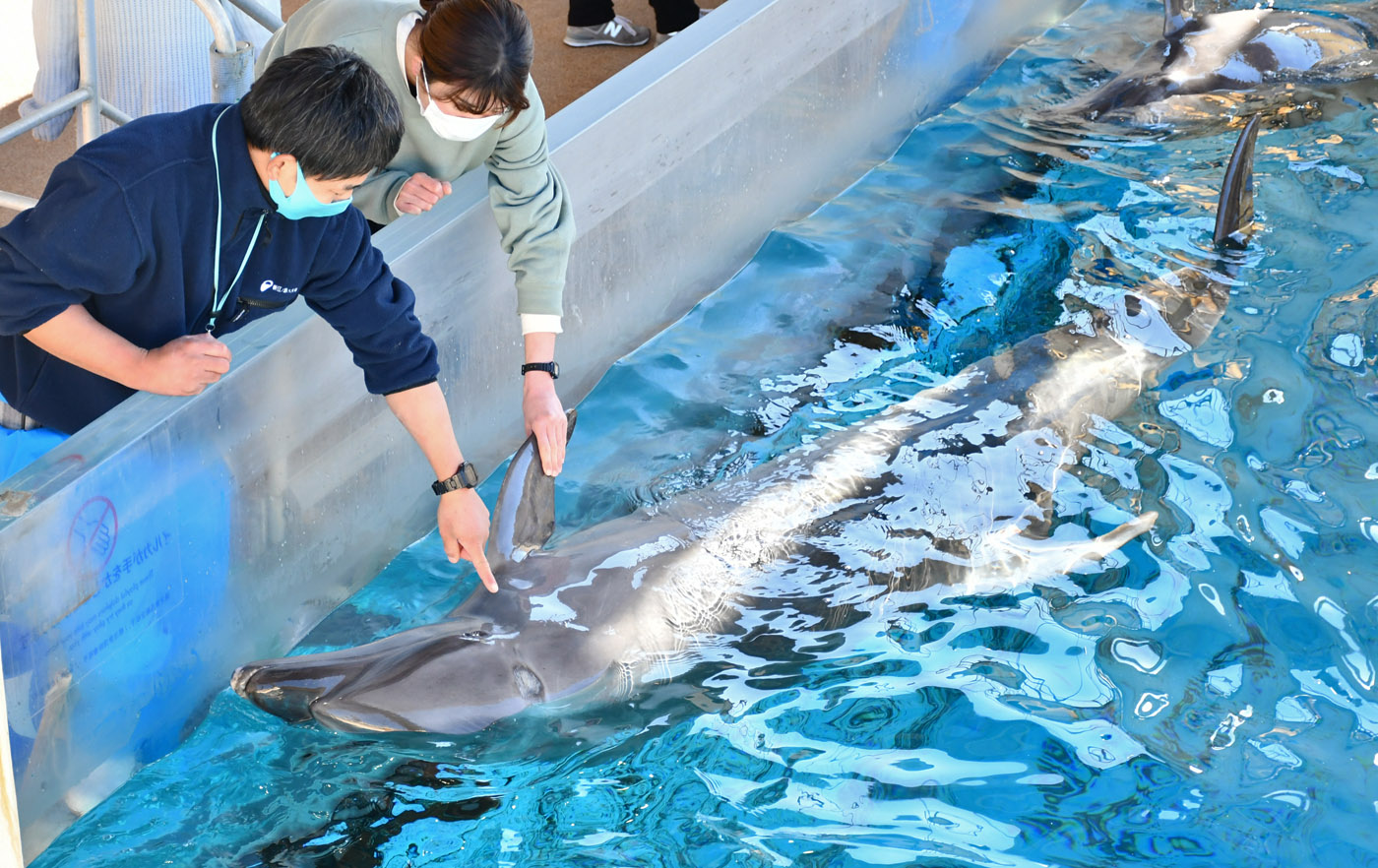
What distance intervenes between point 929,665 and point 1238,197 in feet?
7.62

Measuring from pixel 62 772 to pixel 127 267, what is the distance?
1.09m

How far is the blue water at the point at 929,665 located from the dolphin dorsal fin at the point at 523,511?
0.29m

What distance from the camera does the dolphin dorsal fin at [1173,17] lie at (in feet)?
18.8

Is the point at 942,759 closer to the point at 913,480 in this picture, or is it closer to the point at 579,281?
the point at 913,480

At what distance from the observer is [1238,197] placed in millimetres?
4320

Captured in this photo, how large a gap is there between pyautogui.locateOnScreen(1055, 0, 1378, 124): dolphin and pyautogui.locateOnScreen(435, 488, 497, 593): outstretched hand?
366 cm

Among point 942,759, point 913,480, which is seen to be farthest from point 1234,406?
point 942,759

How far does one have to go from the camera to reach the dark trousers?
5992mm

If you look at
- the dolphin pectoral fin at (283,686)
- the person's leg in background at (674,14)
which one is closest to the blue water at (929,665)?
the dolphin pectoral fin at (283,686)

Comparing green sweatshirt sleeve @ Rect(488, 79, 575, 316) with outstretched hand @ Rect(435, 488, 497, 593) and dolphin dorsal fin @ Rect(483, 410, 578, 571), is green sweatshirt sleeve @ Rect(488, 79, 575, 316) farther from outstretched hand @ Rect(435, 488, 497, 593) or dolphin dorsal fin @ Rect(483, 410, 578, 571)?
outstretched hand @ Rect(435, 488, 497, 593)

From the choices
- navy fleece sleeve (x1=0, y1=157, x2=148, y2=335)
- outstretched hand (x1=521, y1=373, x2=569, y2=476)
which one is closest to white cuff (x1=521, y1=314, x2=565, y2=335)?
outstretched hand (x1=521, y1=373, x2=569, y2=476)

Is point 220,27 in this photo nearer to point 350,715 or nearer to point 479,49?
point 479,49

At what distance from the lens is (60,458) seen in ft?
8.11

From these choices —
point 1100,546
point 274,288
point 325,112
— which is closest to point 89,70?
point 274,288
